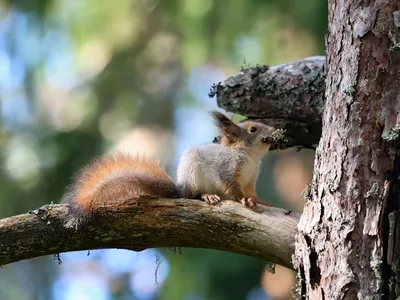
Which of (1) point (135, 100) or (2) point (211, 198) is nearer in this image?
(2) point (211, 198)

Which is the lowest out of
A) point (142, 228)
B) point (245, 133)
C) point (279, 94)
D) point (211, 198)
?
point (142, 228)

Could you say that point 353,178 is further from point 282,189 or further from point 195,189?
point 282,189

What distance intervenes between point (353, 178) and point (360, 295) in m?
0.31

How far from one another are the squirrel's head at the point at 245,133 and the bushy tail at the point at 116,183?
329 mm

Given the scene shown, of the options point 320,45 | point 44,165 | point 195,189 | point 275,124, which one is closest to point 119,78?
point 44,165

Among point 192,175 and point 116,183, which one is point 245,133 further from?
point 116,183

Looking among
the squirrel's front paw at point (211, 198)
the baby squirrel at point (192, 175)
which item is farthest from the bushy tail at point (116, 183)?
the squirrel's front paw at point (211, 198)

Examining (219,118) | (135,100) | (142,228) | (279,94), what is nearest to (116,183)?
(142,228)

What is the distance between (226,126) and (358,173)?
904 mm

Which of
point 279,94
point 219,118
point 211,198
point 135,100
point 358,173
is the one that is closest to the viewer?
point 358,173

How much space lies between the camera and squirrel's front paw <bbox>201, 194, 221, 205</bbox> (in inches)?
87.0

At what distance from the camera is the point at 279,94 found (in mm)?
2785

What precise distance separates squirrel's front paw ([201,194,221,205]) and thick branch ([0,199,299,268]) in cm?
4

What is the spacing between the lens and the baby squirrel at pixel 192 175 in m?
2.24
